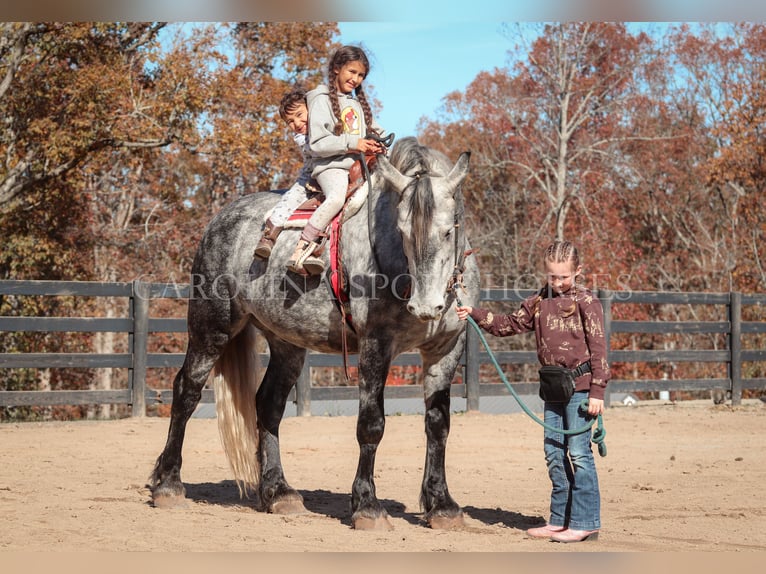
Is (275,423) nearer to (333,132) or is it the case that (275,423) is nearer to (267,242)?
(267,242)

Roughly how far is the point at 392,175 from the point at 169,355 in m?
6.55

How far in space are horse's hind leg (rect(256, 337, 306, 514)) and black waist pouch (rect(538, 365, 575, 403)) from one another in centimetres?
188

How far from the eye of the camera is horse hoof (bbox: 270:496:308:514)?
5539 millimetres

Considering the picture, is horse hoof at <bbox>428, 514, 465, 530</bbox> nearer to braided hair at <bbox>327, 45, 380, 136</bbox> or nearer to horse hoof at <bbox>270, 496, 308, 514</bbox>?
horse hoof at <bbox>270, 496, 308, 514</bbox>

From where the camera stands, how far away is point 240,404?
597cm

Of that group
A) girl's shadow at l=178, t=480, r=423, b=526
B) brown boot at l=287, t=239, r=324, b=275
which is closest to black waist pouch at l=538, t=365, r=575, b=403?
girl's shadow at l=178, t=480, r=423, b=526

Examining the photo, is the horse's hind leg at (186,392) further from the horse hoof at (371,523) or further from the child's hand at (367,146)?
the child's hand at (367,146)

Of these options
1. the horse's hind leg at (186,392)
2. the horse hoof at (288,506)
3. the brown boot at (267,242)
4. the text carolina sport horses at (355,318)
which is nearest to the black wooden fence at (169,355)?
the horse's hind leg at (186,392)

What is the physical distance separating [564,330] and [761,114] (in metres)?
18.7

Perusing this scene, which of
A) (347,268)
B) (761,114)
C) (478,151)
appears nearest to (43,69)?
(347,268)

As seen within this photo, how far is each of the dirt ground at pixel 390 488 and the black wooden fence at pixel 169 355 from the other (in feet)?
1.25

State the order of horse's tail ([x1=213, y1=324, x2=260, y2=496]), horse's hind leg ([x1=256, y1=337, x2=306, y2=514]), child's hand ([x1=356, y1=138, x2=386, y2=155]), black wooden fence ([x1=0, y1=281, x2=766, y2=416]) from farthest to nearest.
A: black wooden fence ([x1=0, y1=281, x2=766, y2=416]), horse's tail ([x1=213, y1=324, x2=260, y2=496]), horse's hind leg ([x1=256, y1=337, x2=306, y2=514]), child's hand ([x1=356, y1=138, x2=386, y2=155])

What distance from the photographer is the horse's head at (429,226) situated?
14.4ft

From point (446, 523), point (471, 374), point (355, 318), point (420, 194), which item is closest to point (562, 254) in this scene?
point (420, 194)
